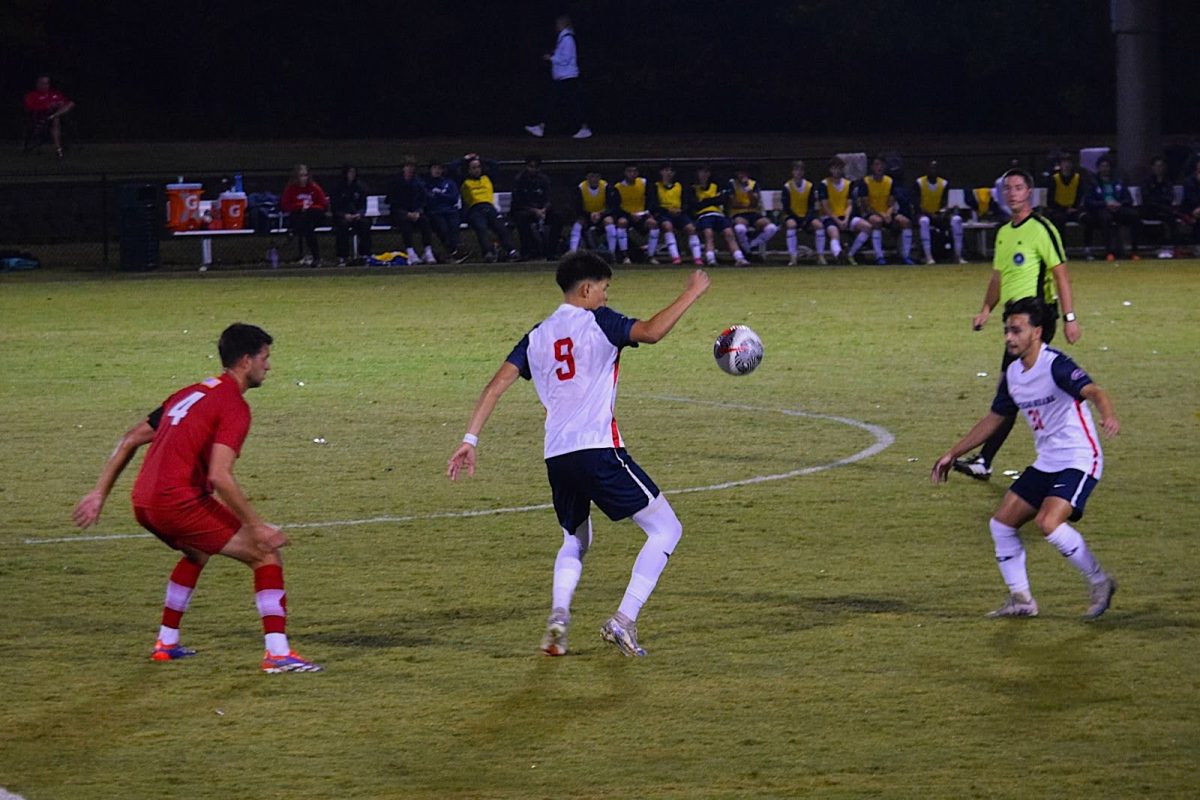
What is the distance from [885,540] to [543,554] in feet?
6.41

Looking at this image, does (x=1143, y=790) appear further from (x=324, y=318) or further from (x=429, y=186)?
(x=429, y=186)

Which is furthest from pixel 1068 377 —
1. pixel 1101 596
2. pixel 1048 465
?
pixel 1101 596

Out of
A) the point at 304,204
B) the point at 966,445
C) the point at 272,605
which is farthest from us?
the point at 304,204

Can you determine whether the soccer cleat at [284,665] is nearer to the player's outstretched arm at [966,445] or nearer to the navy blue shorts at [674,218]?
the player's outstretched arm at [966,445]

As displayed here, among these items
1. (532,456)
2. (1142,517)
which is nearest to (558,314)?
(1142,517)

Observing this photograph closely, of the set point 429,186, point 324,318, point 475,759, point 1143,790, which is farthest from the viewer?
point 429,186

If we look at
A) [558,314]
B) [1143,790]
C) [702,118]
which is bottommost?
[1143,790]

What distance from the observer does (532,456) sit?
13.5 metres

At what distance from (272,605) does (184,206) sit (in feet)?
75.5

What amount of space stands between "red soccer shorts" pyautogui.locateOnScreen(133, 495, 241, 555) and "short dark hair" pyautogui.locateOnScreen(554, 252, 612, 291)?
5.66 feet

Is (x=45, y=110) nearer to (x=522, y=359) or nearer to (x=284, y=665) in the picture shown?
(x=522, y=359)

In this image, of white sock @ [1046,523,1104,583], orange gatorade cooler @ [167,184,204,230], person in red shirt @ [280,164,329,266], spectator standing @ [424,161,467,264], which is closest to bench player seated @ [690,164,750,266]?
spectator standing @ [424,161,467,264]

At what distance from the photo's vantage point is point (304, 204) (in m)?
29.9

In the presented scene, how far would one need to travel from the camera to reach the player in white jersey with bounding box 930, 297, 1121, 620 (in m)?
8.24
